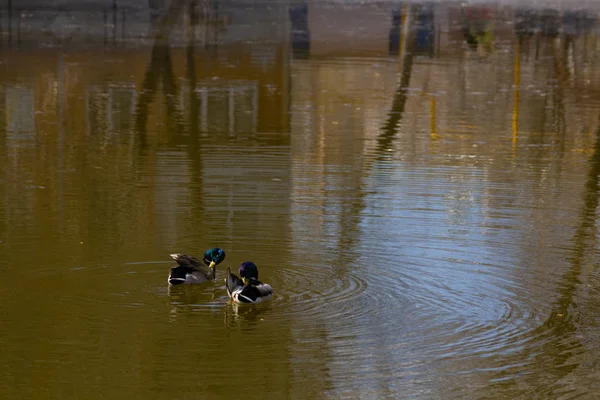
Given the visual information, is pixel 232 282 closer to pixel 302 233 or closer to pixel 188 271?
pixel 188 271

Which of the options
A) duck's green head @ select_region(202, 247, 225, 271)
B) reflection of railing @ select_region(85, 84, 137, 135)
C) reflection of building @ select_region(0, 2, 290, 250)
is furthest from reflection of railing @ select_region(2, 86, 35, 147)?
duck's green head @ select_region(202, 247, 225, 271)

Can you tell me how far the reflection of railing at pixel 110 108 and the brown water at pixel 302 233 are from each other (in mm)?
85

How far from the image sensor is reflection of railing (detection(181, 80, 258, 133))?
20328 millimetres

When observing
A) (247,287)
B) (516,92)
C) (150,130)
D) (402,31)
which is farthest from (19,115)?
(402,31)

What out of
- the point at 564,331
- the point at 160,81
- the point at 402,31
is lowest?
the point at 564,331

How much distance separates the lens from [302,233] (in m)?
12.4


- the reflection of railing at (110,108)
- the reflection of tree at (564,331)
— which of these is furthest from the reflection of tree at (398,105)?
the reflection of tree at (564,331)

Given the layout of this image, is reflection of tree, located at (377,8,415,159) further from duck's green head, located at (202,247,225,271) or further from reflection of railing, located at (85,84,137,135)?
duck's green head, located at (202,247,225,271)

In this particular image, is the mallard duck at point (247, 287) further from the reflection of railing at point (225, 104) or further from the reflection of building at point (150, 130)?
the reflection of railing at point (225, 104)

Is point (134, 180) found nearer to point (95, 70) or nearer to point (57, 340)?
point (57, 340)

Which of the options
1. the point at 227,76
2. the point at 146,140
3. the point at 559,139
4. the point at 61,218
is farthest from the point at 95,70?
the point at 61,218

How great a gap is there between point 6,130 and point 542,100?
11.1m

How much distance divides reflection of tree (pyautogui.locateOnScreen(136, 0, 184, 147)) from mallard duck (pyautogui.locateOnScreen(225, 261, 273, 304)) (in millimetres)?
8183

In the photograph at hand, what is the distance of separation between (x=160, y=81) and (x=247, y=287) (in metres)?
18.0
